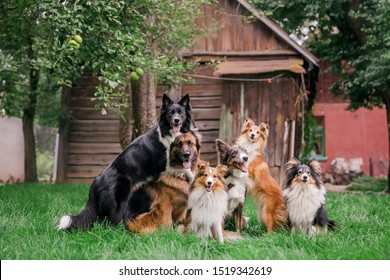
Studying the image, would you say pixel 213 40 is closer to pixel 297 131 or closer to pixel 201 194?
pixel 297 131

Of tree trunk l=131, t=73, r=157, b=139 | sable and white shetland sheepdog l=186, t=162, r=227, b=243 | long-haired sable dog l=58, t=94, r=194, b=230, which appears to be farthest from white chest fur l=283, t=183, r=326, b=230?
tree trunk l=131, t=73, r=157, b=139

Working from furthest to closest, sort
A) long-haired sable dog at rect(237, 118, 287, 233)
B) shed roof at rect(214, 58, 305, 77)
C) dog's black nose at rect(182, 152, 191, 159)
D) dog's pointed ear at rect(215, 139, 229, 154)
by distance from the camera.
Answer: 1. shed roof at rect(214, 58, 305, 77)
2. long-haired sable dog at rect(237, 118, 287, 233)
3. dog's pointed ear at rect(215, 139, 229, 154)
4. dog's black nose at rect(182, 152, 191, 159)

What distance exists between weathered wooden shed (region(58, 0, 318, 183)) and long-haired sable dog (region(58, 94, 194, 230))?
20.5 feet

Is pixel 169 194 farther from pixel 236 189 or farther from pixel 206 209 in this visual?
pixel 236 189

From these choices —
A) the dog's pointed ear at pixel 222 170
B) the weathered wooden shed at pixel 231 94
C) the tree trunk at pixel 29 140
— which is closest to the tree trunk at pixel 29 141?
the tree trunk at pixel 29 140

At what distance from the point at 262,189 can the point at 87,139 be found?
9.69 meters

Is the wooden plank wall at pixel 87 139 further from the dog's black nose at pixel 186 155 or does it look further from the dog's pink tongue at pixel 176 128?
the dog's black nose at pixel 186 155

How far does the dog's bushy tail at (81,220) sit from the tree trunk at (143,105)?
3.24 metres

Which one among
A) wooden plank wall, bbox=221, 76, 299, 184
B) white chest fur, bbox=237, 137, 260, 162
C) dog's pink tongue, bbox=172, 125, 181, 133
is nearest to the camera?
dog's pink tongue, bbox=172, 125, 181, 133

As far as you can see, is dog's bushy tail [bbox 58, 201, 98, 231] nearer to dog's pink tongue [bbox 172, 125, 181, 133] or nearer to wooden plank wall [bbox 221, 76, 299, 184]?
dog's pink tongue [bbox 172, 125, 181, 133]

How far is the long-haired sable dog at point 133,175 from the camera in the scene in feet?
18.4

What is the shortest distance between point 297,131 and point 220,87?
8.68 feet

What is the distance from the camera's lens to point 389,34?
11.8m

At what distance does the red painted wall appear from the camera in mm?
21641
